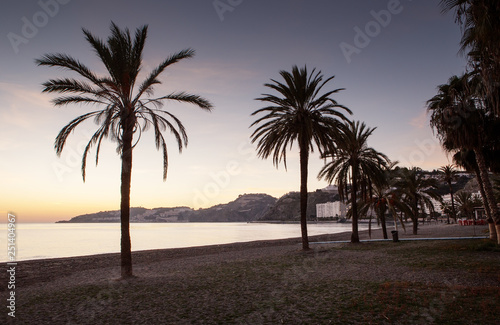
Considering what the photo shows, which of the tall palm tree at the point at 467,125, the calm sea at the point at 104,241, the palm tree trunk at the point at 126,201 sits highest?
the tall palm tree at the point at 467,125

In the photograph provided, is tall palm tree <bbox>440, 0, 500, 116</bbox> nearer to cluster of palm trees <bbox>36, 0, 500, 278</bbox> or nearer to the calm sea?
cluster of palm trees <bbox>36, 0, 500, 278</bbox>

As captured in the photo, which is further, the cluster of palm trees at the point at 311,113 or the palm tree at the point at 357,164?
the palm tree at the point at 357,164

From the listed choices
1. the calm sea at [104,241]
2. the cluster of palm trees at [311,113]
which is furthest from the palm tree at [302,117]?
the calm sea at [104,241]

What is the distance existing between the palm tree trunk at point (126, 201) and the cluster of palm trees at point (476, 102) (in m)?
13.1

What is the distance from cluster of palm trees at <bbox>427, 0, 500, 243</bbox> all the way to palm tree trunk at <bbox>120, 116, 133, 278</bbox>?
1310cm

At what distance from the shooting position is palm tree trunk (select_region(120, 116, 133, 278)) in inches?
529

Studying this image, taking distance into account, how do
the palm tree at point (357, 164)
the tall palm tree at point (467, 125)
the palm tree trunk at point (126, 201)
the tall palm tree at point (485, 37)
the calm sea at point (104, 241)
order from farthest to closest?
the calm sea at point (104, 241) < the palm tree at point (357, 164) < the tall palm tree at point (467, 125) < the palm tree trunk at point (126, 201) < the tall palm tree at point (485, 37)

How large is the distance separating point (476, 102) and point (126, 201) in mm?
18531

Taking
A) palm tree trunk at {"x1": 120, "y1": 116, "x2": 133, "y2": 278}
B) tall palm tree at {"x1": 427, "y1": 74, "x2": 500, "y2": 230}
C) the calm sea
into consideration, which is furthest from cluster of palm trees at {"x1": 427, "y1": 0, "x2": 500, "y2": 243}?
the calm sea

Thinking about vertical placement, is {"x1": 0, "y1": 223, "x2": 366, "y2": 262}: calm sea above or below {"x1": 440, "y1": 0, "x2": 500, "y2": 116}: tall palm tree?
below

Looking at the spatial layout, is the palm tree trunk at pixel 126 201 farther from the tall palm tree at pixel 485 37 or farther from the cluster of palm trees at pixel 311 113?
the tall palm tree at pixel 485 37

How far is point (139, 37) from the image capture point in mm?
14000

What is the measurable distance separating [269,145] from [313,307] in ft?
49.0

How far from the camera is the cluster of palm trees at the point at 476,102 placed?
922 centimetres
